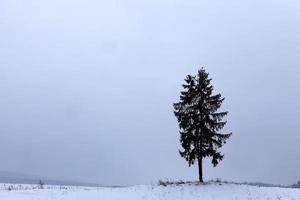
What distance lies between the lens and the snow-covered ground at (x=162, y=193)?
106 ft

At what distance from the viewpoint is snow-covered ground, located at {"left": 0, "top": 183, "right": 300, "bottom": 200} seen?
106 feet

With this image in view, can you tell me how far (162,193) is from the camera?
36.2 meters

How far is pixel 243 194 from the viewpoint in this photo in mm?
36094

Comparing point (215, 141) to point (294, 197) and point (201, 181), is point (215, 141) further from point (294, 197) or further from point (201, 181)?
point (294, 197)

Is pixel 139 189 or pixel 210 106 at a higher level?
pixel 210 106

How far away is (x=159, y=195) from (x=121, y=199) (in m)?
3.48

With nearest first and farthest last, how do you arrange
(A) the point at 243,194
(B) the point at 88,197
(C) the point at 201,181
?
(B) the point at 88,197 < (A) the point at 243,194 < (C) the point at 201,181

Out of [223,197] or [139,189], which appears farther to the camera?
[139,189]

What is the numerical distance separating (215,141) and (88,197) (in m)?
15.0

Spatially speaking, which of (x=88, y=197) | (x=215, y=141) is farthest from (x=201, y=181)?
(x=88, y=197)

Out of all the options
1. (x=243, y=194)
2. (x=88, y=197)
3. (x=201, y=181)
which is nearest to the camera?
(x=88, y=197)

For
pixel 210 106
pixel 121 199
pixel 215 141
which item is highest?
pixel 210 106

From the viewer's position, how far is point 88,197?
33.3 metres

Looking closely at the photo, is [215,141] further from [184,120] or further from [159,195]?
[159,195]
